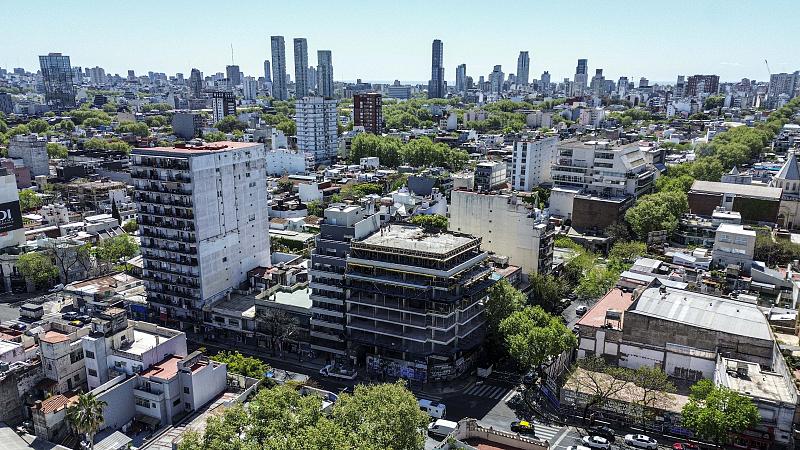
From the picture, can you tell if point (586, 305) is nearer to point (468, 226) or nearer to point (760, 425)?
point (468, 226)

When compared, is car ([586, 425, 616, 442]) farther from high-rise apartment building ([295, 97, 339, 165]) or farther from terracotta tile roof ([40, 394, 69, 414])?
high-rise apartment building ([295, 97, 339, 165])

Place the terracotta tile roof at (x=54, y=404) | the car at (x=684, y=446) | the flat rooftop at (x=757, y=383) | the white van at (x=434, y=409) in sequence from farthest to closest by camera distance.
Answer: the white van at (x=434, y=409) < the car at (x=684, y=446) < the flat rooftop at (x=757, y=383) < the terracotta tile roof at (x=54, y=404)

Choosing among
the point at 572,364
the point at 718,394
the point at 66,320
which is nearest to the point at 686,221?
the point at 572,364

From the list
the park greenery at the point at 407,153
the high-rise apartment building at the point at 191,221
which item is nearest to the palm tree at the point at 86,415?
the high-rise apartment building at the point at 191,221

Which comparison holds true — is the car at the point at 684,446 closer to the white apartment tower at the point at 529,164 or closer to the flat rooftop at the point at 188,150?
the flat rooftop at the point at 188,150

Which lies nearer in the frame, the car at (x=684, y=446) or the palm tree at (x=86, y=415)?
the palm tree at (x=86, y=415)

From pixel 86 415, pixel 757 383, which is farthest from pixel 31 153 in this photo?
pixel 757 383
